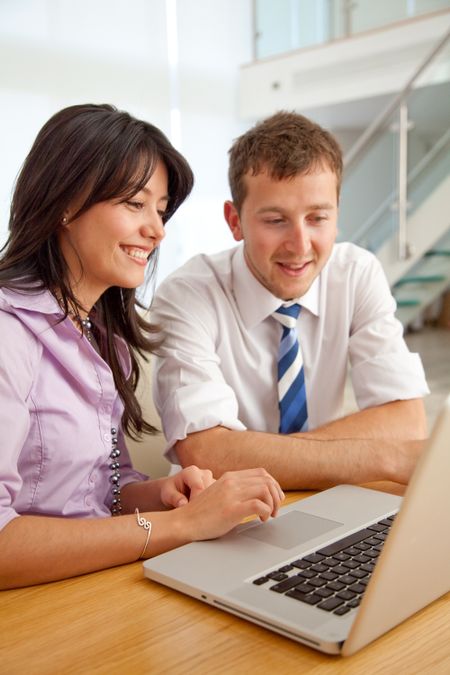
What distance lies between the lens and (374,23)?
23.6ft

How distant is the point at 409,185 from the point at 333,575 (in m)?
5.32

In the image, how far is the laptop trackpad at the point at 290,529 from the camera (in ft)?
3.44

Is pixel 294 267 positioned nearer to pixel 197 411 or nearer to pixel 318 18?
pixel 197 411

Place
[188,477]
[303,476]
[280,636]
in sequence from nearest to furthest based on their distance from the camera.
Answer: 1. [280,636]
2. [188,477]
3. [303,476]

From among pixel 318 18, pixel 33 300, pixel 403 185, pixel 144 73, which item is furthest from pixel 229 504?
pixel 318 18

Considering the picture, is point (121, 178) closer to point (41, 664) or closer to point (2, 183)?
point (41, 664)

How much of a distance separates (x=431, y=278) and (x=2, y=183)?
3.63 metres

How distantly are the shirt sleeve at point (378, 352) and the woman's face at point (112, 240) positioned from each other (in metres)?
0.69

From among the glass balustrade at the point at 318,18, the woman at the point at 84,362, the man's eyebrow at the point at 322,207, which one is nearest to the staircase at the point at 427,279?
the glass balustrade at the point at 318,18

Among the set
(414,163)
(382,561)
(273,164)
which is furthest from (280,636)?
(414,163)

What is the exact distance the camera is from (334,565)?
94 cm

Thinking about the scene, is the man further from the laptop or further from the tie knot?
the laptop

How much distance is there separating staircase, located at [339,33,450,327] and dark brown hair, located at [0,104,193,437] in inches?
180

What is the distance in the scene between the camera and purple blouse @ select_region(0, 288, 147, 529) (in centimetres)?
109
